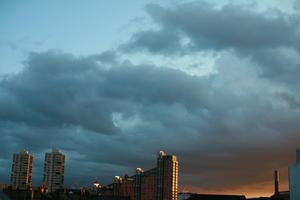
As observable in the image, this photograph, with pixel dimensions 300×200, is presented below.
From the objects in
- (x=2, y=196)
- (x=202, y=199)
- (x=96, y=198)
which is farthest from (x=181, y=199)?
(x=2, y=196)

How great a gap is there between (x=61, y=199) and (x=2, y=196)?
90533 mm

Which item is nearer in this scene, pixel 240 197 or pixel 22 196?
pixel 240 197

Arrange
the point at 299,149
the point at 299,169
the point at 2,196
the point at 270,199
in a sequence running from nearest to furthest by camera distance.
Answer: the point at 2,196 < the point at 299,169 < the point at 299,149 < the point at 270,199

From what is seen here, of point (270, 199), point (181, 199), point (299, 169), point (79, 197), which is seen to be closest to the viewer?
point (299, 169)

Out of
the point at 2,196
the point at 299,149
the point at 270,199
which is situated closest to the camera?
the point at 2,196

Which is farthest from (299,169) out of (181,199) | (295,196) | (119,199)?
(119,199)

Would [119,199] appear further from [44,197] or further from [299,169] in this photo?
[299,169]

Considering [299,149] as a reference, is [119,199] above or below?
below

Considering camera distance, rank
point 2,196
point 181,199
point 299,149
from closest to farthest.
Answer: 1. point 2,196
2. point 299,149
3. point 181,199

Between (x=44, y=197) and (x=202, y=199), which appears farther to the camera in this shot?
(x=44, y=197)

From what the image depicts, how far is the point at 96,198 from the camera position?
528 feet

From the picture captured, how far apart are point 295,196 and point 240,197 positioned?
121ft

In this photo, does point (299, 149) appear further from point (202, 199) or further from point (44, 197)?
point (44, 197)

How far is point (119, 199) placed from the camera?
534 feet
